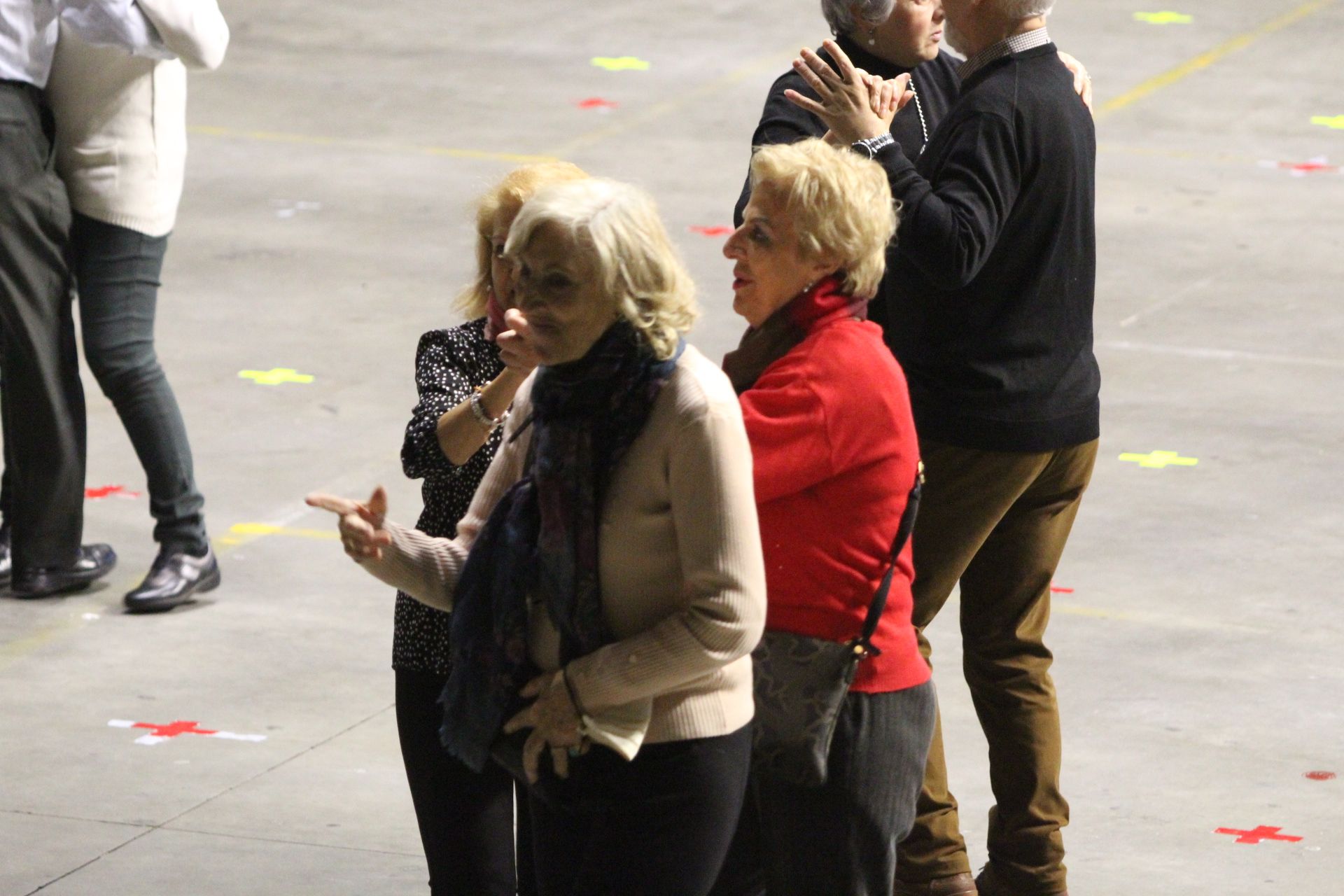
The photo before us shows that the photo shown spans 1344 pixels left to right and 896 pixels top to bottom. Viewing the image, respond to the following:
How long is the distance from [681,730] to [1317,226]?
25.5ft

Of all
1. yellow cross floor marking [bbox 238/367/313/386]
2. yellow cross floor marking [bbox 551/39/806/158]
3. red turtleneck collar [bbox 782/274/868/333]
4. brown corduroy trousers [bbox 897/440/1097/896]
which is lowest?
yellow cross floor marking [bbox 551/39/806/158]

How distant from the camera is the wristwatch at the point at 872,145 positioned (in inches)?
163

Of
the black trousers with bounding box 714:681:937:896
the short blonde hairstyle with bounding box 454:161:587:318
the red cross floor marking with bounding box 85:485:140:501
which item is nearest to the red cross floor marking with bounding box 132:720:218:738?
the red cross floor marking with bounding box 85:485:140:501

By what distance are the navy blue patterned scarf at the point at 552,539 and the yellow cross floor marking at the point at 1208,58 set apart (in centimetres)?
933

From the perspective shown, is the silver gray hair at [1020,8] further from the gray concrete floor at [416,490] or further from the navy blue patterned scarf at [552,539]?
the gray concrete floor at [416,490]

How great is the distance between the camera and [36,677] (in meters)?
5.96

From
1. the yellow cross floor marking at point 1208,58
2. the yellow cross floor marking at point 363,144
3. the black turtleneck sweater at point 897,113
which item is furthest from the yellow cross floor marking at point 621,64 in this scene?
the black turtleneck sweater at point 897,113

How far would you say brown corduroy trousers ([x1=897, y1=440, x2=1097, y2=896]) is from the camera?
4.47 meters

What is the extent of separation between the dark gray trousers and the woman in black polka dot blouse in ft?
8.56

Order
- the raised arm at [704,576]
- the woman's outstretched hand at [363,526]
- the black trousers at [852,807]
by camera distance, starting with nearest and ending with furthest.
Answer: the raised arm at [704,576], the woman's outstretched hand at [363,526], the black trousers at [852,807]

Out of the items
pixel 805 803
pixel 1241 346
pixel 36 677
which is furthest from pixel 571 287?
pixel 1241 346

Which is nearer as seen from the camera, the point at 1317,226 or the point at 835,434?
the point at 835,434

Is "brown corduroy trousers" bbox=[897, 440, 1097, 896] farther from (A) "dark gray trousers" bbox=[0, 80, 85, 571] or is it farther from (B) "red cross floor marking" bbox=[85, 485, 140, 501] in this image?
(B) "red cross floor marking" bbox=[85, 485, 140, 501]

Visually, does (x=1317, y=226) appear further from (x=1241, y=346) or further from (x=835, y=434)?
(x=835, y=434)
